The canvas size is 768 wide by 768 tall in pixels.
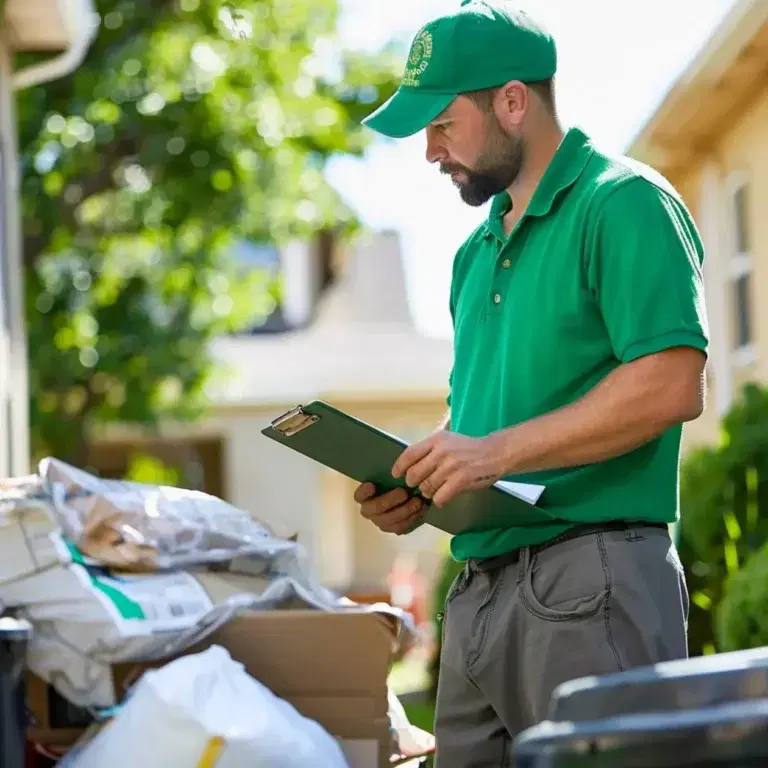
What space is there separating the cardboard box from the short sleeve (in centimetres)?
136

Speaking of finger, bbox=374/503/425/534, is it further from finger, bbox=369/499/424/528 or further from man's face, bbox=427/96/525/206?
man's face, bbox=427/96/525/206

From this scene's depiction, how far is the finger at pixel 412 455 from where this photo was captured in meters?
2.72

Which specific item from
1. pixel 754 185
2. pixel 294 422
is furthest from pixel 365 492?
pixel 754 185

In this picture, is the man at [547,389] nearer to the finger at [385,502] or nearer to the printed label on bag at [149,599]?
the finger at [385,502]

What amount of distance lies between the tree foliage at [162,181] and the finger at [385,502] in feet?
36.2

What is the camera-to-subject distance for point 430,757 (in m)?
4.24

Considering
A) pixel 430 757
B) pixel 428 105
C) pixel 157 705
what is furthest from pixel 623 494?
pixel 430 757

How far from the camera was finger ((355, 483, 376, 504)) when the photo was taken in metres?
3.12

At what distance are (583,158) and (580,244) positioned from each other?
0.68 ft

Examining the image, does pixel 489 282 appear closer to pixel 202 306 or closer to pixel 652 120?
pixel 652 120

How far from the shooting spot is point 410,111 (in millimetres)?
2957

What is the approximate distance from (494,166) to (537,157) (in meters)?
0.09

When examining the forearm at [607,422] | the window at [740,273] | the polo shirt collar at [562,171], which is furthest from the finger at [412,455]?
the window at [740,273]

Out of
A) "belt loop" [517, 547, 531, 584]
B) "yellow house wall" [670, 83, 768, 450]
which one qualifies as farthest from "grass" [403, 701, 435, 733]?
"belt loop" [517, 547, 531, 584]
